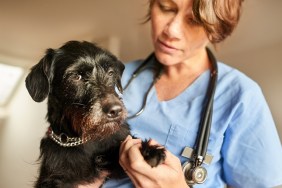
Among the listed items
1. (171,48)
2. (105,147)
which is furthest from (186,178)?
(171,48)

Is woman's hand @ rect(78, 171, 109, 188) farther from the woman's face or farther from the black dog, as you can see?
the woman's face

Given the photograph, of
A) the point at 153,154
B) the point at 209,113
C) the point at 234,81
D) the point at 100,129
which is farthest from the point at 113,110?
the point at 234,81

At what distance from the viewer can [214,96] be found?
1.16 metres

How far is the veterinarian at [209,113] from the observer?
1.10m

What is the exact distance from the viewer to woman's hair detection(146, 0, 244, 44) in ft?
3.54

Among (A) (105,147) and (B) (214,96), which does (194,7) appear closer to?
(B) (214,96)

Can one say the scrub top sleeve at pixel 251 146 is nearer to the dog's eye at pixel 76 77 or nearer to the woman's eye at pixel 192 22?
the woman's eye at pixel 192 22

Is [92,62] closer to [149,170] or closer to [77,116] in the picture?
[77,116]

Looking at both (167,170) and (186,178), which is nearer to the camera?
(167,170)

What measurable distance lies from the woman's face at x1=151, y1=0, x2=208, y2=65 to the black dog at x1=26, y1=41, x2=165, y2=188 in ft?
0.69

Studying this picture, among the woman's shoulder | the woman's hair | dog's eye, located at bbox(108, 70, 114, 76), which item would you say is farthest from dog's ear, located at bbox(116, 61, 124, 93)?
the woman's shoulder

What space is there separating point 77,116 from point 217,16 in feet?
1.81

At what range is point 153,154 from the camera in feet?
3.02

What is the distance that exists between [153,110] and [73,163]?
32cm
